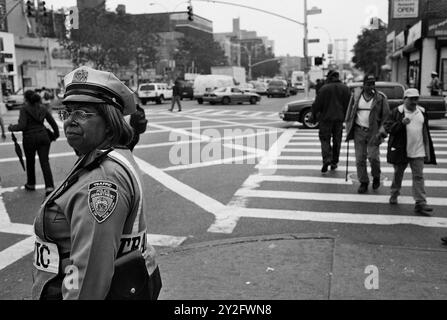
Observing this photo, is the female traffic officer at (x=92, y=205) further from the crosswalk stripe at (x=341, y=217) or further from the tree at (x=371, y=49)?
the tree at (x=371, y=49)

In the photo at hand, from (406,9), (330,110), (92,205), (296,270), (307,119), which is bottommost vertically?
(296,270)

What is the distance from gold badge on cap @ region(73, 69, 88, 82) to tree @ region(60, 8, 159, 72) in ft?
143

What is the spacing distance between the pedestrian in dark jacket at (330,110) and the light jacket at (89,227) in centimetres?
835

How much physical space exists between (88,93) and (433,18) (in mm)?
30027

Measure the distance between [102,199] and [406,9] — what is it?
28615 mm

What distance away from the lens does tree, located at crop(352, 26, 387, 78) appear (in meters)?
56.9

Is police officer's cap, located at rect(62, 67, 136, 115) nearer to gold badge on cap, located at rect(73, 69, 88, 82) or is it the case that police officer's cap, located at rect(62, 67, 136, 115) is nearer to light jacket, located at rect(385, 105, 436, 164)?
gold badge on cap, located at rect(73, 69, 88, 82)

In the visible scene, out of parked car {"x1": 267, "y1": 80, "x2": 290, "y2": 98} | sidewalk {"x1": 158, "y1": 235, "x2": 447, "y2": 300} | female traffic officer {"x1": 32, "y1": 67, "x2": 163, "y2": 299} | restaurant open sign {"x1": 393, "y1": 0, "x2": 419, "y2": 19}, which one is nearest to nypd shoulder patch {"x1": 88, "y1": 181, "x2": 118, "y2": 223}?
female traffic officer {"x1": 32, "y1": 67, "x2": 163, "y2": 299}

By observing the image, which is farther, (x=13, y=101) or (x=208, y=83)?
(x=208, y=83)

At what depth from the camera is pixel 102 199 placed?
6.09 feet

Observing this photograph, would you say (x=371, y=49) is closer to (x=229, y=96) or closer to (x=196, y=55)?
(x=229, y=96)

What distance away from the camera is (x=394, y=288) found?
Result: 437 centimetres

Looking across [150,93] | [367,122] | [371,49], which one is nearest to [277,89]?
[150,93]

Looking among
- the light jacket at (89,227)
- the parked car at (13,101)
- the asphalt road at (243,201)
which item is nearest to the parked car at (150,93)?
the parked car at (13,101)
